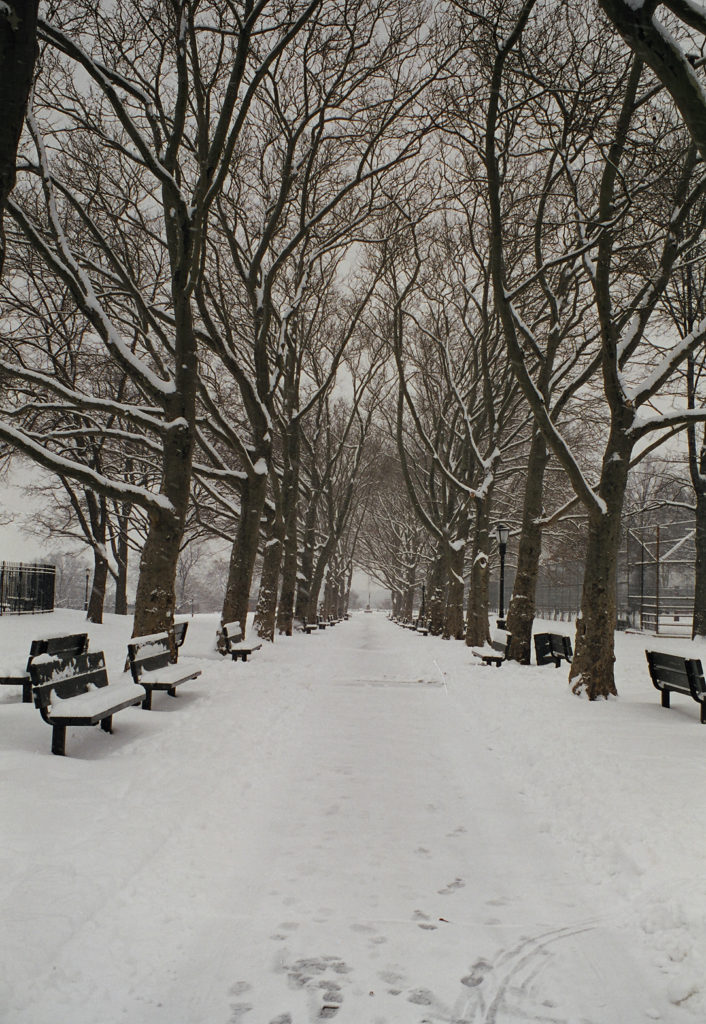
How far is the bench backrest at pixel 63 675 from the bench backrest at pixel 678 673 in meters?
6.89

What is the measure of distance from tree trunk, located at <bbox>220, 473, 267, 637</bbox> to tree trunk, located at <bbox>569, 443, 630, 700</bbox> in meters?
7.55

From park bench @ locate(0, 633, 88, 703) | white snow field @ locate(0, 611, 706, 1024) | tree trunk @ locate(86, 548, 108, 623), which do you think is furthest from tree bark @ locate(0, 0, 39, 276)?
tree trunk @ locate(86, 548, 108, 623)

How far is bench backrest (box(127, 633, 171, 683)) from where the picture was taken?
797cm

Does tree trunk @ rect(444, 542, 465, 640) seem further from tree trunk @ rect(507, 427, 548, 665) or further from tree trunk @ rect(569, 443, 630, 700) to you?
tree trunk @ rect(569, 443, 630, 700)

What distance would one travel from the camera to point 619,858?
4.27m

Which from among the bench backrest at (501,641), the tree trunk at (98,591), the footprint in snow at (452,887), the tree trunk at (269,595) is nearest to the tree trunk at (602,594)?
the bench backrest at (501,641)

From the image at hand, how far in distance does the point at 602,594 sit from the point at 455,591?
14818mm

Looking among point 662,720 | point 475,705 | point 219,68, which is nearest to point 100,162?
point 219,68

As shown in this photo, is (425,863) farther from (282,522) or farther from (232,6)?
(282,522)

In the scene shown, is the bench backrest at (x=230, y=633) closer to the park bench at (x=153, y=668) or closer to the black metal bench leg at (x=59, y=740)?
the park bench at (x=153, y=668)

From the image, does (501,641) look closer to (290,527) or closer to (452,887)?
(290,527)

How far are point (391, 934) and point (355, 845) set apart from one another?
1.12m

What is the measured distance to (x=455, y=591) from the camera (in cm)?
2548

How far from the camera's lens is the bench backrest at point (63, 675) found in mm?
5883
